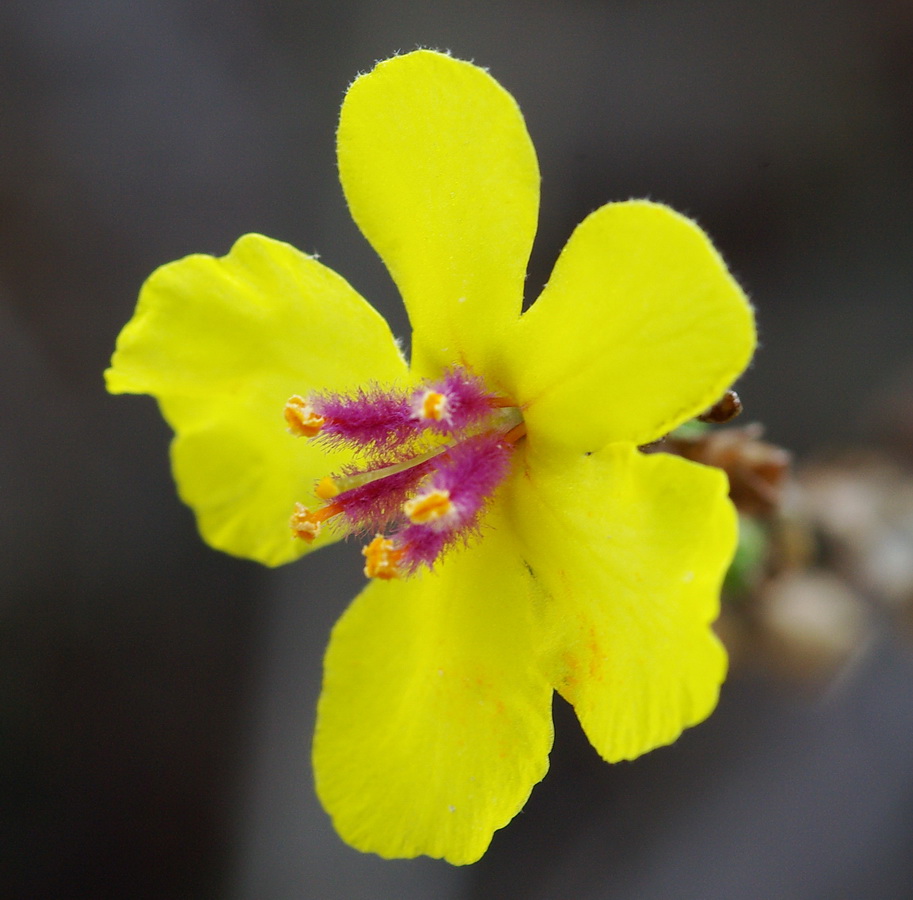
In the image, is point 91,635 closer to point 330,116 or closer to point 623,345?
point 330,116

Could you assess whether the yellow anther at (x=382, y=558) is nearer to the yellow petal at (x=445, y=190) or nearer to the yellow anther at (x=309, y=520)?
the yellow anther at (x=309, y=520)

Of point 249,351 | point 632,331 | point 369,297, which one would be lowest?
point 369,297

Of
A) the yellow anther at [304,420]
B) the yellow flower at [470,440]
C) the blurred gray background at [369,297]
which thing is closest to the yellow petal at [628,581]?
the yellow flower at [470,440]

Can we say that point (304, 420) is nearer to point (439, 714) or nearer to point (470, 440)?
point (470, 440)

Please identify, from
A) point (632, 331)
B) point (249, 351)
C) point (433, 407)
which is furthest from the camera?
point (249, 351)

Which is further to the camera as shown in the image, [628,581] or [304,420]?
[304,420]

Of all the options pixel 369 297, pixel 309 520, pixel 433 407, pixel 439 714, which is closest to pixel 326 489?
pixel 309 520

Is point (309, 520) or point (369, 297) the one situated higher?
point (309, 520)
